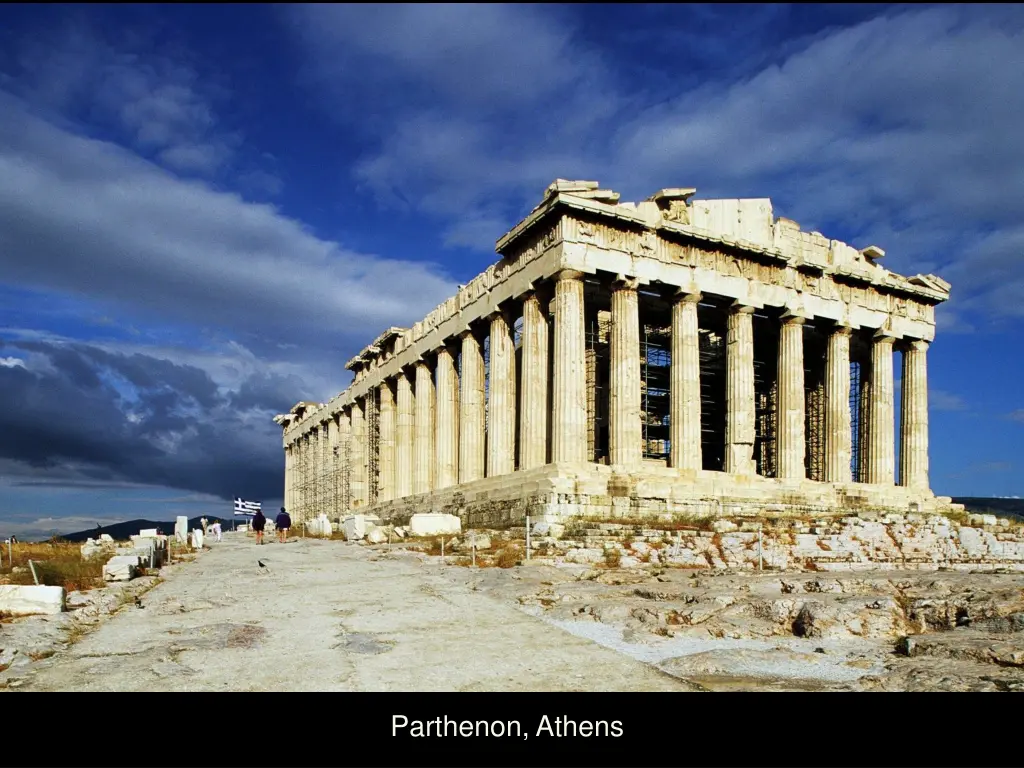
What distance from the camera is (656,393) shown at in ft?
151

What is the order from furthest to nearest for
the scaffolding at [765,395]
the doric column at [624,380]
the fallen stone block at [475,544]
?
the scaffolding at [765,395], the doric column at [624,380], the fallen stone block at [475,544]

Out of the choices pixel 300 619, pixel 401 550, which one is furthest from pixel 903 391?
pixel 300 619

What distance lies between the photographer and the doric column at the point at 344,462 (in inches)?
2242

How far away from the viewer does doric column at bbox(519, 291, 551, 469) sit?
31.5 meters

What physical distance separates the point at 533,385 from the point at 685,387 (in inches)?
226

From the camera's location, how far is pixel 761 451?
150ft

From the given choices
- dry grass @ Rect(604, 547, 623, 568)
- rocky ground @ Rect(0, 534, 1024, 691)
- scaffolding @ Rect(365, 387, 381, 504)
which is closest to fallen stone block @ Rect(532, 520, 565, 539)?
dry grass @ Rect(604, 547, 623, 568)

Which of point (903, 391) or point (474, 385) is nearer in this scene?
point (474, 385)

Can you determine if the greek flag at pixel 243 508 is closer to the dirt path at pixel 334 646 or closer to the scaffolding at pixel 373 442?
the scaffolding at pixel 373 442

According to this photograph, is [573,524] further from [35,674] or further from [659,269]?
[35,674]

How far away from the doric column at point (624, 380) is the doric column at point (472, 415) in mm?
7591

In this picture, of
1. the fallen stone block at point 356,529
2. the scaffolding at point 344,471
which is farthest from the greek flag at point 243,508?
the fallen stone block at point 356,529

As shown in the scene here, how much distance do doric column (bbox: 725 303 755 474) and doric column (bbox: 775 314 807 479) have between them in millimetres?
1670

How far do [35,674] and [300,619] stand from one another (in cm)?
402
